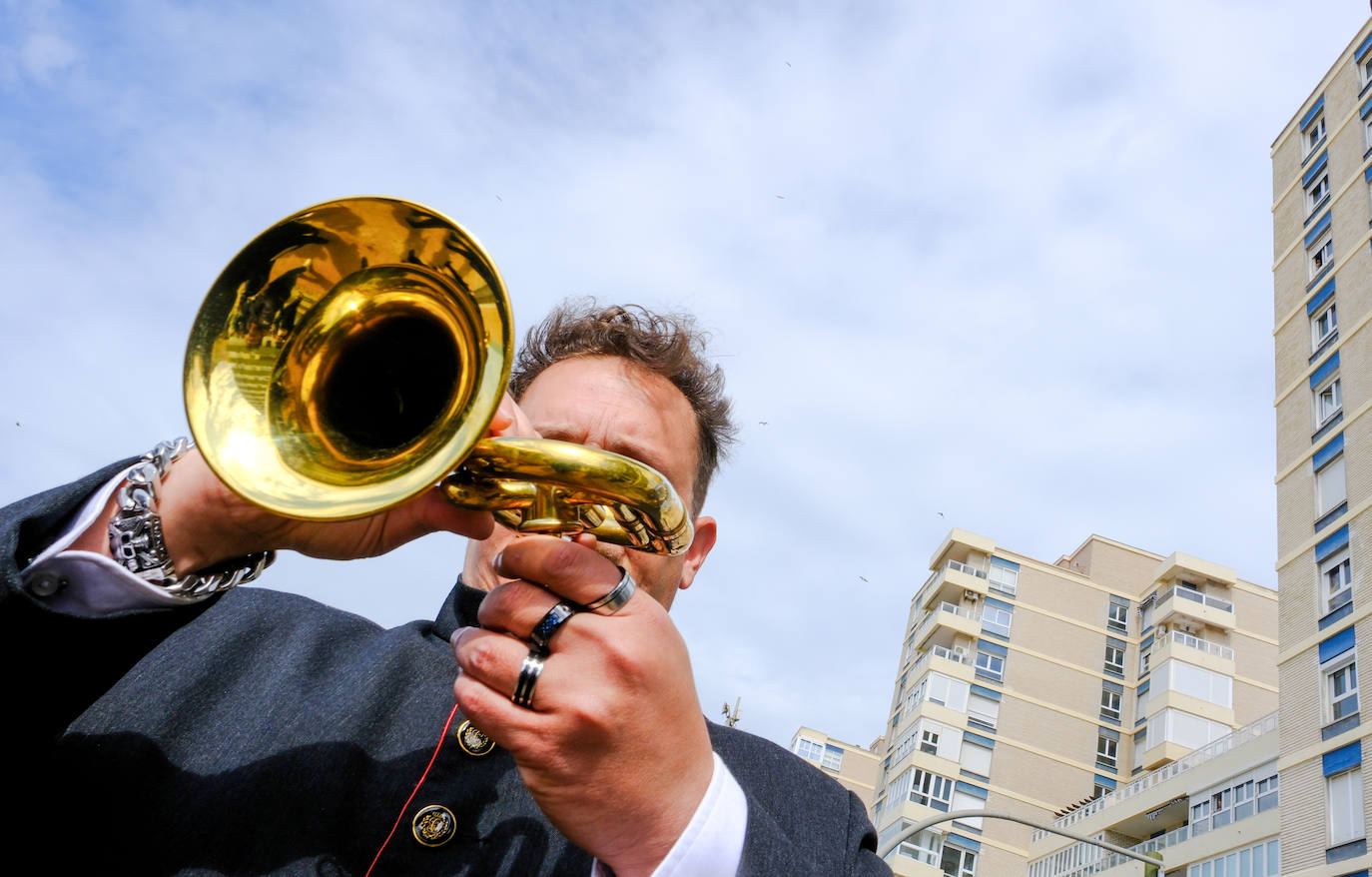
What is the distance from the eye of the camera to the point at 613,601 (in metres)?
1.71

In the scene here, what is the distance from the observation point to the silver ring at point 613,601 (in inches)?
67.0

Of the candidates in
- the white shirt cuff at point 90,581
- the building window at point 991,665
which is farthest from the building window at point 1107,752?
the white shirt cuff at point 90,581

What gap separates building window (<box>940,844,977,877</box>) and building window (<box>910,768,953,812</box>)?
1.60 m

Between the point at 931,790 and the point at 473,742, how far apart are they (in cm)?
4232

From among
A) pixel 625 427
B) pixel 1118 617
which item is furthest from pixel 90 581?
pixel 1118 617

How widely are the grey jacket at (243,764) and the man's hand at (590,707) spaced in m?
0.21

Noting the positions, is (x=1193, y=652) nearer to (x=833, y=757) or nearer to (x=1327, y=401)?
(x=1327, y=401)

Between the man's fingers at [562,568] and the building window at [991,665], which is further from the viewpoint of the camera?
the building window at [991,665]

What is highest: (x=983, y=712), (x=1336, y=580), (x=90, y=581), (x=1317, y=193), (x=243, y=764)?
(x=1317, y=193)

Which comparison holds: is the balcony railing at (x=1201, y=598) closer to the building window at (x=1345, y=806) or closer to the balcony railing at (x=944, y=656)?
the balcony railing at (x=944, y=656)

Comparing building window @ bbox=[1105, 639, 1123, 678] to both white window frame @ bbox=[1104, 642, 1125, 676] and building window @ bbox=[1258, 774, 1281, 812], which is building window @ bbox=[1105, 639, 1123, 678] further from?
building window @ bbox=[1258, 774, 1281, 812]

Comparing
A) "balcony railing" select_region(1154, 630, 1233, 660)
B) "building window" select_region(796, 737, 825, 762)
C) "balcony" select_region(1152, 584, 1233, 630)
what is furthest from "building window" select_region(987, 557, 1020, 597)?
"building window" select_region(796, 737, 825, 762)

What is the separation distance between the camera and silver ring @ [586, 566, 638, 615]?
5.58 feet

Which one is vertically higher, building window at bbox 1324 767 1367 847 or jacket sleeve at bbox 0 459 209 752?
building window at bbox 1324 767 1367 847
